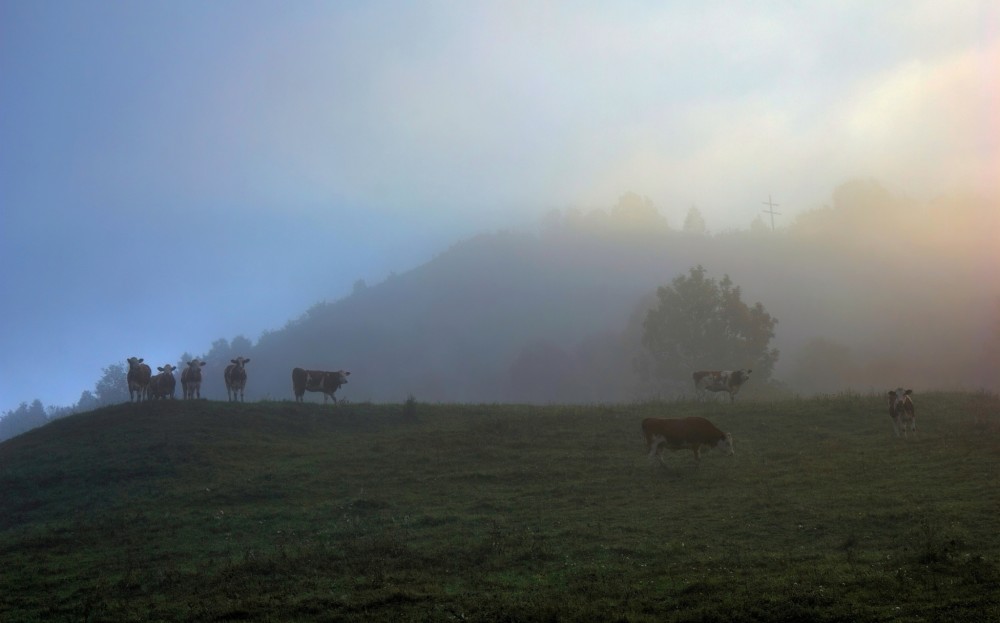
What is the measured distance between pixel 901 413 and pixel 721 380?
18253mm

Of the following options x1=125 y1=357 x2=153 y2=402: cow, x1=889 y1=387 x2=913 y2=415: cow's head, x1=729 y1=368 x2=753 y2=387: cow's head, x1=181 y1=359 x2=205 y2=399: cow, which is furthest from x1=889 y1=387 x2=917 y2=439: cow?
x1=125 y1=357 x2=153 y2=402: cow

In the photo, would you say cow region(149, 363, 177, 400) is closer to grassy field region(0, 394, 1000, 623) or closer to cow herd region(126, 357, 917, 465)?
cow herd region(126, 357, 917, 465)

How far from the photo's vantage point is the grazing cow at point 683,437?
86.0ft

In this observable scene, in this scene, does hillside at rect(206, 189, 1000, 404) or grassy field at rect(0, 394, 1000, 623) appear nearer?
grassy field at rect(0, 394, 1000, 623)

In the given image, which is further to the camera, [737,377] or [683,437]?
[737,377]

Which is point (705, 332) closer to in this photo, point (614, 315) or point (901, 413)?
point (901, 413)

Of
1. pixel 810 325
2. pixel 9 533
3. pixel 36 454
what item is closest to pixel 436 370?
pixel 810 325

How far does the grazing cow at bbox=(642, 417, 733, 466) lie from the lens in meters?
26.2

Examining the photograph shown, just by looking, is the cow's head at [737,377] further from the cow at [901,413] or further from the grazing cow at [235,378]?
the grazing cow at [235,378]

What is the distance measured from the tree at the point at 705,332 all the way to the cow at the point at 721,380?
2537 cm

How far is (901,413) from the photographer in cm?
2789

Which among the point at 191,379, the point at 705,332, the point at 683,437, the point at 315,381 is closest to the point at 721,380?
the point at 683,437

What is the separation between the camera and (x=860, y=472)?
22.9 metres

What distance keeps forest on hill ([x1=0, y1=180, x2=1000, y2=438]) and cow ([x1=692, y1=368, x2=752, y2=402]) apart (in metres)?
22.0
